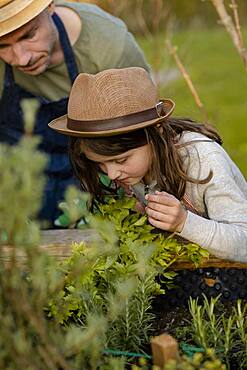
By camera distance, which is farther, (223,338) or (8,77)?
(8,77)

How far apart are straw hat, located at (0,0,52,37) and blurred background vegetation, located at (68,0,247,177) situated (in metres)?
1.71

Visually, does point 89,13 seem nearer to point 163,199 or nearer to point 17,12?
point 17,12

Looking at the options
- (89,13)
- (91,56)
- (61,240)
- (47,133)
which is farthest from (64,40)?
(61,240)

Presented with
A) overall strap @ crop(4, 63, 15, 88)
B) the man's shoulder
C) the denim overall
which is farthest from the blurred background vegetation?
overall strap @ crop(4, 63, 15, 88)

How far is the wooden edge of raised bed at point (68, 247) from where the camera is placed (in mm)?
3080

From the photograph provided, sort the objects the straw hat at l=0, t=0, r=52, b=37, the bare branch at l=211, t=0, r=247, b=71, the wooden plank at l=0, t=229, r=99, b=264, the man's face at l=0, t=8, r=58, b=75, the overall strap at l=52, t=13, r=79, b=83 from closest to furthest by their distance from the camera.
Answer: the wooden plank at l=0, t=229, r=99, b=264, the straw hat at l=0, t=0, r=52, b=37, the man's face at l=0, t=8, r=58, b=75, the bare branch at l=211, t=0, r=247, b=71, the overall strap at l=52, t=13, r=79, b=83

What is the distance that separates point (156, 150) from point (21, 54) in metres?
1.18

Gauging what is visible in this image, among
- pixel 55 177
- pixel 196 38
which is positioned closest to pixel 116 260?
pixel 55 177

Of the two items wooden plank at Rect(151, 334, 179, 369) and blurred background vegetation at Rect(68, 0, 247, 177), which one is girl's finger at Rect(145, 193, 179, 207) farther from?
blurred background vegetation at Rect(68, 0, 247, 177)

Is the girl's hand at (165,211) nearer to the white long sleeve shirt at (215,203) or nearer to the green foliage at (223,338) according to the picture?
the white long sleeve shirt at (215,203)

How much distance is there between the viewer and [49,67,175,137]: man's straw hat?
2877 mm

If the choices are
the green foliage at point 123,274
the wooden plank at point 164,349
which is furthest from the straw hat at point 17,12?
the wooden plank at point 164,349

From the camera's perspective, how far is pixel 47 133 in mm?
4590

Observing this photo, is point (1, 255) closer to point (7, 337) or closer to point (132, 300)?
point (7, 337)
